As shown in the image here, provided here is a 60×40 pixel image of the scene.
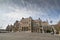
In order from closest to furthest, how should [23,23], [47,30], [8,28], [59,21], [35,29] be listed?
[59,21]
[47,30]
[35,29]
[23,23]
[8,28]

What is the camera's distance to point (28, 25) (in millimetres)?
110500

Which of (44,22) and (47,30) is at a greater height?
(44,22)

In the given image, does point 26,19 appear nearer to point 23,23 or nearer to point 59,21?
point 23,23

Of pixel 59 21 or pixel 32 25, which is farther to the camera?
pixel 32 25

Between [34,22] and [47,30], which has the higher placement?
[34,22]

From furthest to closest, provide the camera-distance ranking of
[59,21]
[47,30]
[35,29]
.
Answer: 1. [35,29]
2. [47,30]
3. [59,21]

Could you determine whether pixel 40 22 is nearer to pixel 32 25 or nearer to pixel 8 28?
pixel 32 25

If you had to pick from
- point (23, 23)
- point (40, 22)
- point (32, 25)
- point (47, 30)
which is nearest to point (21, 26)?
point (23, 23)

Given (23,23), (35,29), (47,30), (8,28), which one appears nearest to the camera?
(47,30)

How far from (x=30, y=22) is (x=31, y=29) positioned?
6886 millimetres

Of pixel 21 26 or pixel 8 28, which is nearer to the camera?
pixel 21 26

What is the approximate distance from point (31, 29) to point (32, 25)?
6504 mm

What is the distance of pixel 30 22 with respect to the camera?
11106cm

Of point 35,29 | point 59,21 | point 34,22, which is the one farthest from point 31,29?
point 59,21
